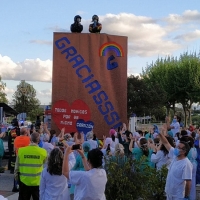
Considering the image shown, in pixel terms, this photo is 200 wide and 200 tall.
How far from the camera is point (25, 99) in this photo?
2554 inches

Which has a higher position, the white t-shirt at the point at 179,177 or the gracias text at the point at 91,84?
the gracias text at the point at 91,84

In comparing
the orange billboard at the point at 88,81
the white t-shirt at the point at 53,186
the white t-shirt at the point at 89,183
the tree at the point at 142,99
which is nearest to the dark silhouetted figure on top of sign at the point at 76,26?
the orange billboard at the point at 88,81

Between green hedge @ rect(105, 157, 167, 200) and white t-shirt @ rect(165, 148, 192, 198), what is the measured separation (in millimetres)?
981

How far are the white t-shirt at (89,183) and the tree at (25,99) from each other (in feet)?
189

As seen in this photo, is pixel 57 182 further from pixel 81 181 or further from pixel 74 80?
pixel 74 80

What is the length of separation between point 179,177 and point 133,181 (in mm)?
1228

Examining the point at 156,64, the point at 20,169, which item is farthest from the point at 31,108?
the point at 20,169

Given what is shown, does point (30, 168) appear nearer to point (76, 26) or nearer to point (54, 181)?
point (54, 181)

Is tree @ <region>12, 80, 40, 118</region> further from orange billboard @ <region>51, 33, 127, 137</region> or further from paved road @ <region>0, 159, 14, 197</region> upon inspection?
paved road @ <region>0, 159, 14, 197</region>

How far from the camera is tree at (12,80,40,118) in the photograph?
63.2m

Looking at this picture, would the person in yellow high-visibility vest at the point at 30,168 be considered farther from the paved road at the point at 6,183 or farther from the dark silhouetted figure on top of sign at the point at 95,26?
the dark silhouetted figure on top of sign at the point at 95,26

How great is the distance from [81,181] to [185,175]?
164cm

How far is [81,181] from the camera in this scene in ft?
17.3

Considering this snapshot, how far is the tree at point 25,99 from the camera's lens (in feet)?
208
